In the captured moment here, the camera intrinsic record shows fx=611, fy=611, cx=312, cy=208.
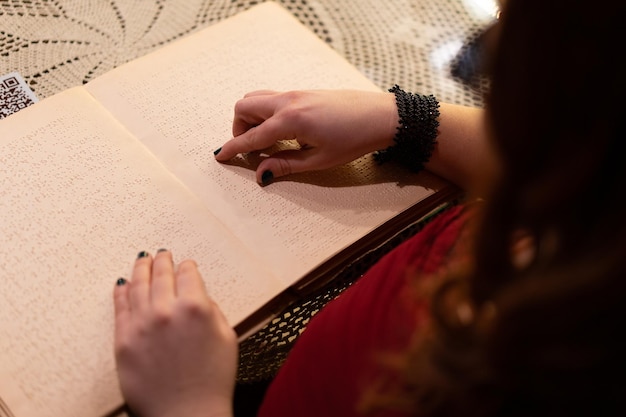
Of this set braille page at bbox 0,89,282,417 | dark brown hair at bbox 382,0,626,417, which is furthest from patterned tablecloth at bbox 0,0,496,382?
dark brown hair at bbox 382,0,626,417

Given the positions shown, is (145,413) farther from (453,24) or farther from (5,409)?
(453,24)

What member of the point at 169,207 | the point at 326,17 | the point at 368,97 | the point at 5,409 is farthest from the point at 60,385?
the point at 326,17

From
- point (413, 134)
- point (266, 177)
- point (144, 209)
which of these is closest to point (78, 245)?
point (144, 209)

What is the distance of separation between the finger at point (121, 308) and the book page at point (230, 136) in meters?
0.11

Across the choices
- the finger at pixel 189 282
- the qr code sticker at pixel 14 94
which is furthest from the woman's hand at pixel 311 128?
the qr code sticker at pixel 14 94

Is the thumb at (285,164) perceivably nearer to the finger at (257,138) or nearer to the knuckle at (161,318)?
the finger at (257,138)

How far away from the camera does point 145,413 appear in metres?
0.47

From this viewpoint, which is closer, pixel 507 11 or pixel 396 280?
pixel 507 11

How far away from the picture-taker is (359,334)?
1.46 feet

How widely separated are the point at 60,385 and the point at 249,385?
0.30 m

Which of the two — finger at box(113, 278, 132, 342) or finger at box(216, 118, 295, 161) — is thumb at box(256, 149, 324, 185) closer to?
finger at box(216, 118, 295, 161)

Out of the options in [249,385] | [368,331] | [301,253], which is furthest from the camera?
[249,385]

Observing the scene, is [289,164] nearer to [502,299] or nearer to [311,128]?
[311,128]

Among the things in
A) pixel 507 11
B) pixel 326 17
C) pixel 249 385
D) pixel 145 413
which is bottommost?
pixel 249 385
